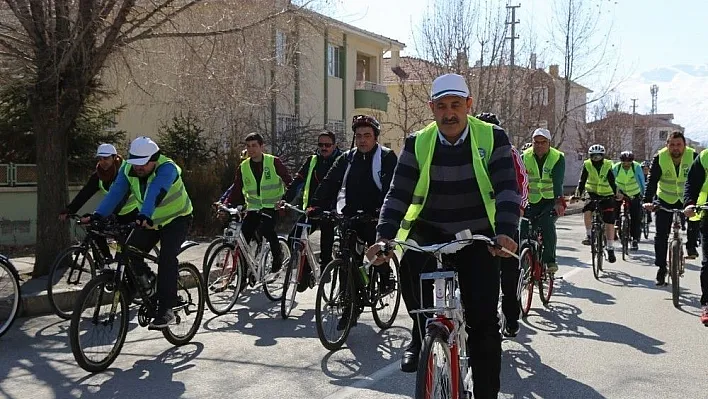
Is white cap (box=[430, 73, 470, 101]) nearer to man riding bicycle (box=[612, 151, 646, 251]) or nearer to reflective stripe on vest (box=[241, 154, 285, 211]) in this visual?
reflective stripe on vest (box=[241, 154, 285, 211])

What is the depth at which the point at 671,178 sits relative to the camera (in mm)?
10211

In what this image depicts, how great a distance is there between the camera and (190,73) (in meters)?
12.3

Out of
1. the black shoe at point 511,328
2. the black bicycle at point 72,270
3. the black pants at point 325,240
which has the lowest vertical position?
the black shoe at point 511,328

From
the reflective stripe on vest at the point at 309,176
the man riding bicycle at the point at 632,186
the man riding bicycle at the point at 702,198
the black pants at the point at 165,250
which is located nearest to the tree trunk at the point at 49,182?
the reflective stripe on vest at the point at 309,176

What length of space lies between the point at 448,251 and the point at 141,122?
21.3 metres

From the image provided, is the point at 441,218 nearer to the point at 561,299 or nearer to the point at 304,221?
the point at 304,221

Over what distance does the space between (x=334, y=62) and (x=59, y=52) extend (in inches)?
890

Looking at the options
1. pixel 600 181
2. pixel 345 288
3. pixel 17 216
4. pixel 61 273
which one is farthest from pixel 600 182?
pixel 17 216

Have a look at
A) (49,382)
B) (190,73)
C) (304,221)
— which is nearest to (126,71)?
(190,73)

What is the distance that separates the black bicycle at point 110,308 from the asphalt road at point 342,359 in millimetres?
170

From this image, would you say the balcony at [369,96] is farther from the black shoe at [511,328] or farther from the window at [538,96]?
the black shoe at [511,328]

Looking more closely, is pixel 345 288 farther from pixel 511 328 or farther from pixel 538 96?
pixel 538 96

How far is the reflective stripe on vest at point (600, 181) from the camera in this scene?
12719 millimetres

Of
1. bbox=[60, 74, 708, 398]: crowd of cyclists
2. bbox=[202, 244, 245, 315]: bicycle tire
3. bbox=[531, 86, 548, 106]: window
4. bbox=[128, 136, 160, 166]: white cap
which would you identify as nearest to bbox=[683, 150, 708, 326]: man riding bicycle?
bbox=[60, 74, 708, 398]: crowd of cyclists
